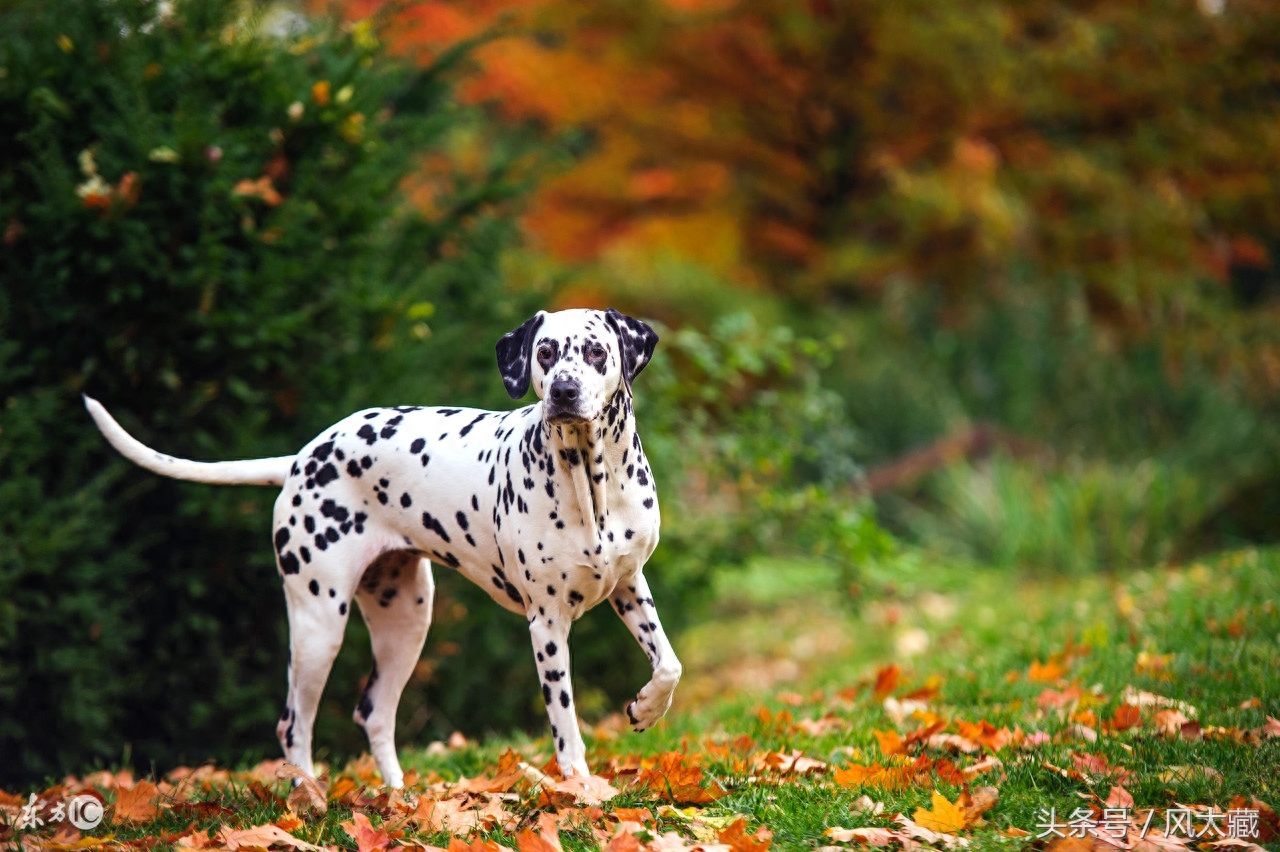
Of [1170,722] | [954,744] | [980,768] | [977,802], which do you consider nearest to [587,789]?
[977,802]

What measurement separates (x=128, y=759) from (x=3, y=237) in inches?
94.6

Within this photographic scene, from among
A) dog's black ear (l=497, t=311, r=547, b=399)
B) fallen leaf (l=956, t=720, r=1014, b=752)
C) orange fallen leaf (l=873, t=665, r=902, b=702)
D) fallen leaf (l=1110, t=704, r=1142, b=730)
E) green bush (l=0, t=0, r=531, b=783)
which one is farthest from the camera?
orange fallen leaf (l=873, t=665, r=902, b=702)

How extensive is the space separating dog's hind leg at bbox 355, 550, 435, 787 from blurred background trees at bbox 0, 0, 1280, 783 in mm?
1327

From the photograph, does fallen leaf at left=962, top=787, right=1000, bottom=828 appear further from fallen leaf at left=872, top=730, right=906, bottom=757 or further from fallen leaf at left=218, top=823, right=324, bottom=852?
fallen leaf at left=218, top=823, right=324, bottom=852

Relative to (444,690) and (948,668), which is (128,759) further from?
(948,668)

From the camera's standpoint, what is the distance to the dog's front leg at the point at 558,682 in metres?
3.78

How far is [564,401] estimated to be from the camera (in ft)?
11.0

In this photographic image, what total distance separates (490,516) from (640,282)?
898cm

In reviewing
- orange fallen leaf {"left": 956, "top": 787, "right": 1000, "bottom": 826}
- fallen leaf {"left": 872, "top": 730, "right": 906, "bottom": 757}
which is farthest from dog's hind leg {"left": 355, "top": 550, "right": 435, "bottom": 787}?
orange fallen leaf {"left": 956, "top": 787, "right": 1000, "bottom": 826}

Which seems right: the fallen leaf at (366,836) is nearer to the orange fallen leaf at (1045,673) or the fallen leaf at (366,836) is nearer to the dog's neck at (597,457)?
the dog's neck at (597,457)

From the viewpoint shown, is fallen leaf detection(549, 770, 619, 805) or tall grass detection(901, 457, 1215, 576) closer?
fallen leaf detection(549, 770, 619, 805)

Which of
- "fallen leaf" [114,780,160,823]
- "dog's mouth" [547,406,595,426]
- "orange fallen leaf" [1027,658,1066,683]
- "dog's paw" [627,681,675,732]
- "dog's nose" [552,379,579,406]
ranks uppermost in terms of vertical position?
"dog's nose" [552,379,579,406]

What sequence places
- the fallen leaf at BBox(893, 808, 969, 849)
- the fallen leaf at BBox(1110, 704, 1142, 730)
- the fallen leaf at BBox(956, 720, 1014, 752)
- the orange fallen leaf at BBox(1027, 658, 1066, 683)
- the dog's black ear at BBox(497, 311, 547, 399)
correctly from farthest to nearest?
the orange fallen leaf at BBox(1027, 658, 1066, 683)
the fallen leaf at BBox(1110, 704, 1142, 730)
the fallen leaf at BBox(956, 720, 1014, 752)
the dog's black ear at BBox(497, 311, 547, 399)
the fallen leaf at BBox(893, 808, 969, 849)

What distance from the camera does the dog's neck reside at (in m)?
3.59
